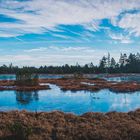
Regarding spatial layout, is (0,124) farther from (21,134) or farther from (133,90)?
(133,90)

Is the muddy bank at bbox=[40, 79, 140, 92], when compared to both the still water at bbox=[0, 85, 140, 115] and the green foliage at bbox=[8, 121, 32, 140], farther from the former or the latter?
the green foliage at bbox=[8, 121, 32, 140]

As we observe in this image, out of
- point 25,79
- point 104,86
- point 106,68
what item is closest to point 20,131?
point 104,86

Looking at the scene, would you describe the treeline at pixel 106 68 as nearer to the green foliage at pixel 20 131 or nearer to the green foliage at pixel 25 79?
the green foliage at pixel 25 79

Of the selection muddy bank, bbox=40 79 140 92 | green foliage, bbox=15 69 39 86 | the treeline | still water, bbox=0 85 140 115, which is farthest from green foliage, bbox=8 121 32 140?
the treeline

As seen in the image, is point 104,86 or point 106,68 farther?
point 106,68

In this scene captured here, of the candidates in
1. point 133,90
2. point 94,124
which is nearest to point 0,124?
point 94,124

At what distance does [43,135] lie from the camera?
15.7 meters

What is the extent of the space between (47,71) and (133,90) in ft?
361

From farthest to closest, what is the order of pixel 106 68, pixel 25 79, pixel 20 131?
1. pixel 106 68
2. pixel 25 79
3. pixel 20 131

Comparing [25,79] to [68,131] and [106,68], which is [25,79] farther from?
[106,68]

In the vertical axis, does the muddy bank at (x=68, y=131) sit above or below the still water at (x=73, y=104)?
above

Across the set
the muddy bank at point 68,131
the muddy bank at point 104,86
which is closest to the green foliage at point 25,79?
the muddy bank at point 104,86

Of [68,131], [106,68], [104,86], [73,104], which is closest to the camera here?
[68,131]

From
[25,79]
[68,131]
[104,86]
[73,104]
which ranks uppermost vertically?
[25,79]
